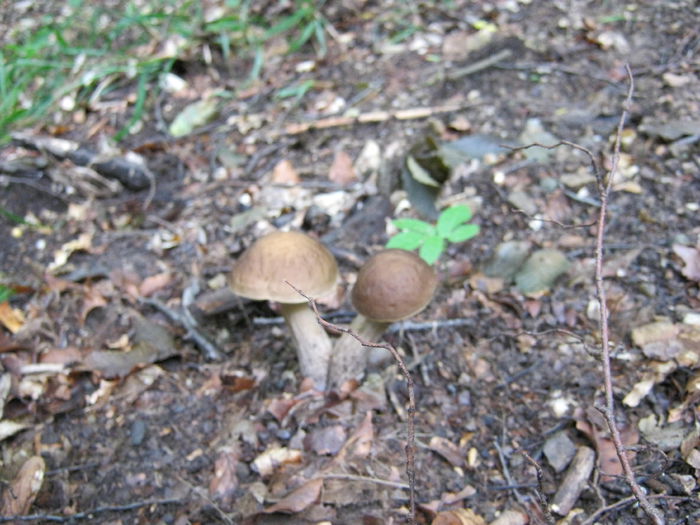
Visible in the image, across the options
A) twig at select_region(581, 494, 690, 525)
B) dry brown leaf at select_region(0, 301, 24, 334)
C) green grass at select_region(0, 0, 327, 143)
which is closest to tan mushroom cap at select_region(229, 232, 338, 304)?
twig at select_region(581, 494, 690, 525)

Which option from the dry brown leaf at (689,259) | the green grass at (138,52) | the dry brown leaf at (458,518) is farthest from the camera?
the green grass at (138,52)

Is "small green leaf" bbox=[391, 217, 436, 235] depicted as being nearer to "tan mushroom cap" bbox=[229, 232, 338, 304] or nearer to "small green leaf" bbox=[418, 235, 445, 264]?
"small green leaf" bbox=[418, 235, 445, 264]

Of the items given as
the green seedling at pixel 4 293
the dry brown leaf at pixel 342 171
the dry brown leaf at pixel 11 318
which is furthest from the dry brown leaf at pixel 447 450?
the green seedling at pixel 4 293

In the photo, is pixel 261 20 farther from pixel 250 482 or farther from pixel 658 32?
pixel 250 482

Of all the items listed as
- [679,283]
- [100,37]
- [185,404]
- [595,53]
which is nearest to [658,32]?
[595,53]

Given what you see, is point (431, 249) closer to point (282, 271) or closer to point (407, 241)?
point (407, 241)

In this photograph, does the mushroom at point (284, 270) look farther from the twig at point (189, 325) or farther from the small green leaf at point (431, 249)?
the twig at point (189, 325)
